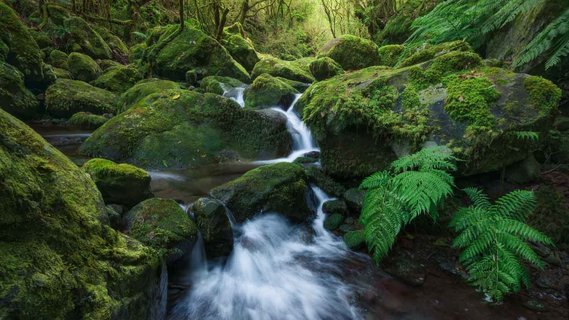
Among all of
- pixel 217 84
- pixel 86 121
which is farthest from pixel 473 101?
pixel 86 121

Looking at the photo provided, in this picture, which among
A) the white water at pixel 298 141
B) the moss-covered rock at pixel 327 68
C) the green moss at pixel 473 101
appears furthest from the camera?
the moss-covered rock at pixel 327 68

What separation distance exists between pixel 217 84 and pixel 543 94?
8045 mm

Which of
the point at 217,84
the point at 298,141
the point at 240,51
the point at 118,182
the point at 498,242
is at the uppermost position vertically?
the point at 240,51

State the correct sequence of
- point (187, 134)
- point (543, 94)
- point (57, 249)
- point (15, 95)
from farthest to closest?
point (15, 95), point (187, 134), point (543, 94), point (57, 249)

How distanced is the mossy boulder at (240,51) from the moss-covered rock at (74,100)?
5367 mm

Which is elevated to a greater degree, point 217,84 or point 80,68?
point 80,68

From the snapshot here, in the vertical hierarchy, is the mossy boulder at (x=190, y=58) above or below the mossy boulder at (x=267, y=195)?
above

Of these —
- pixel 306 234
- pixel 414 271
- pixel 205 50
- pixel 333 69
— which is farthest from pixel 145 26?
pixel 414 271

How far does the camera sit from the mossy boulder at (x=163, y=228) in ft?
9.91

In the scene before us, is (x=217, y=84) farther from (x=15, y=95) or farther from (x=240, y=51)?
(x=15, y=95)

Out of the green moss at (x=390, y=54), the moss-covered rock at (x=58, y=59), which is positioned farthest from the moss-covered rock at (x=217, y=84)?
the moss-covered rock at (x=58, y=59)

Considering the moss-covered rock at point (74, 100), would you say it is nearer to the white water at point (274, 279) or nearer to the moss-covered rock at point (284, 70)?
the moss-covered rock at point (284, 70)

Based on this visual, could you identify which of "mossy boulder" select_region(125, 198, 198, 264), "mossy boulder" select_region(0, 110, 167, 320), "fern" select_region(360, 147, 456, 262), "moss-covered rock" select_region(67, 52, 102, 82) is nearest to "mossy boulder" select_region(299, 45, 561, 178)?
"fern" select_region(360, 147, 456, 262)

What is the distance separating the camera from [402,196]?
10.0 ft
